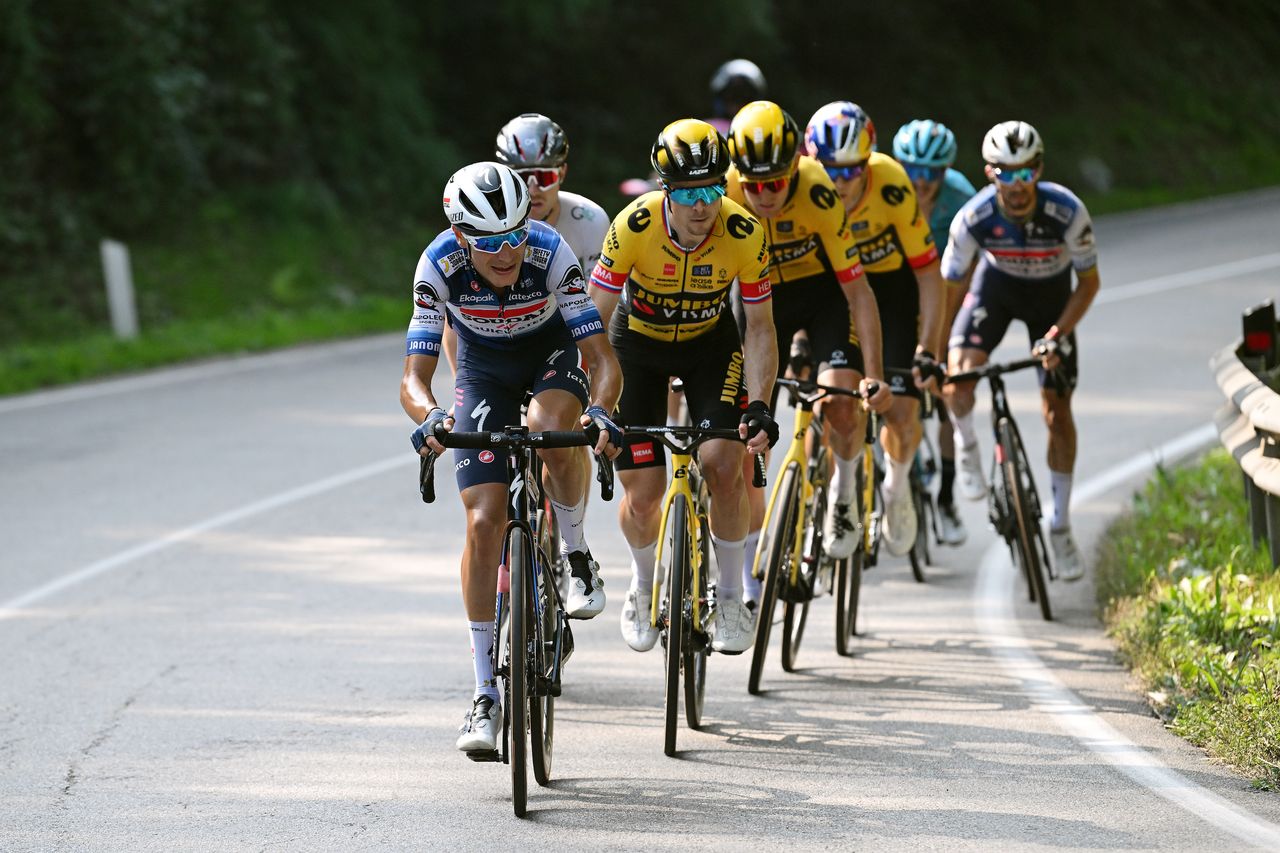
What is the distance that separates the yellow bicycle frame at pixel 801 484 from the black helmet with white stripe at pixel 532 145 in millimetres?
1529

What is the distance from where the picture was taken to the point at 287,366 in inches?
650

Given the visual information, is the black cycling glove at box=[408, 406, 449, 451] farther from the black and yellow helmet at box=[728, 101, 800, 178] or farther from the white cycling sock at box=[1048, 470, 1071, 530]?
the white cycling sock at box=[1048, 470, 1071, 530]

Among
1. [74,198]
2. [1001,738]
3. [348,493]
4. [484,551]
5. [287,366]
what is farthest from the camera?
[74,198]

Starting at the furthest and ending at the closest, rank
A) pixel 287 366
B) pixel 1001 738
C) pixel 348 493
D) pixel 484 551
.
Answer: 1. pixel 287 366
2. pixel 348 493
3. pixel 1001 738
4. pixel 484 551

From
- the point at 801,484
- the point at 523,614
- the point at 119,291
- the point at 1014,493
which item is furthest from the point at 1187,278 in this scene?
the point at 523,614

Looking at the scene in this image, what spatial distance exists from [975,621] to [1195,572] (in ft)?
3.42

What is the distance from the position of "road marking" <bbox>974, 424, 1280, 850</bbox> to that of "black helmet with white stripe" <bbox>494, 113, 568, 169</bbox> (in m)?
2.93

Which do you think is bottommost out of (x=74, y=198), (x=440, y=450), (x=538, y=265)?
(x=440, y=450)

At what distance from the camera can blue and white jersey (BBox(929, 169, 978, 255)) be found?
997 centimetres

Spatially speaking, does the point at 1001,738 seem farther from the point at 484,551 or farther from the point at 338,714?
the point at 338,714

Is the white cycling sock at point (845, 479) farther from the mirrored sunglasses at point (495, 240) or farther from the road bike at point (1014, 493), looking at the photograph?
the mirrored sunglasses at point (495, 240)

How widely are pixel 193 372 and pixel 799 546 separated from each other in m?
10.1

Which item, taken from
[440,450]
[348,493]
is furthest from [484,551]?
[348,493]

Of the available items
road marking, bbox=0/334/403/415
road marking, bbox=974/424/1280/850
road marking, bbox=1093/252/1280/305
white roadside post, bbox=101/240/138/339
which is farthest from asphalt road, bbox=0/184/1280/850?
road marking, bbox=1093/252/1280/305
